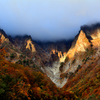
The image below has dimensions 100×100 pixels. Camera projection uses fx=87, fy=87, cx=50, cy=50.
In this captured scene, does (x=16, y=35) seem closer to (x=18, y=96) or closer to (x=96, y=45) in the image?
(x=96, y=45)

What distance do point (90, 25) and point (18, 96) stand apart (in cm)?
9244

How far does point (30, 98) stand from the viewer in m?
11.0

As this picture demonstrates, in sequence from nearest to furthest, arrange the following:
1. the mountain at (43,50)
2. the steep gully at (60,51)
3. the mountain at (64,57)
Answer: the mountain at (64,57) < the steep gully at (60,51) < the mountain at (43,50)

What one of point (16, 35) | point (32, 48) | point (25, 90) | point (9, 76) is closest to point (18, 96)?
point (25, 90)

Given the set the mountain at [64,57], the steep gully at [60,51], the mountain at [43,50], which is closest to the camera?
the mountain at [64,57]

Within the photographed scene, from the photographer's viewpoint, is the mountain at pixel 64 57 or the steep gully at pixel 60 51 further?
the steep gully at pixel 60 51

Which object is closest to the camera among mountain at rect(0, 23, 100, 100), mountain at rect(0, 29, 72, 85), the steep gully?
mountain at rect(0, 23, 100, 100)

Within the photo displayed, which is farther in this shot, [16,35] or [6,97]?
[16,35]

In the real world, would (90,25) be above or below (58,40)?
below

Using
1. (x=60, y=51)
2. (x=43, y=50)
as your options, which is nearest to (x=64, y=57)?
(x=60, y=51)

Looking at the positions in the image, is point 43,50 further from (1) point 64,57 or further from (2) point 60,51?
(1) point 64,57

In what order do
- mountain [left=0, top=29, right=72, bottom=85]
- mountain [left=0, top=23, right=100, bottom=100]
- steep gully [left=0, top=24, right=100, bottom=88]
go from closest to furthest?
Result: mountain [left=0, top=23, right=100, bottom=100] < steep gully [left=0, top=24, right=100, bottom=88] < mountain [left=0, top=29, right=72, bottom=85]

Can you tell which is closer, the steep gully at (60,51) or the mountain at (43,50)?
the steep gully at (60,51)

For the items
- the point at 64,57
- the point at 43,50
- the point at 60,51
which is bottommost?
the point at 64,57
